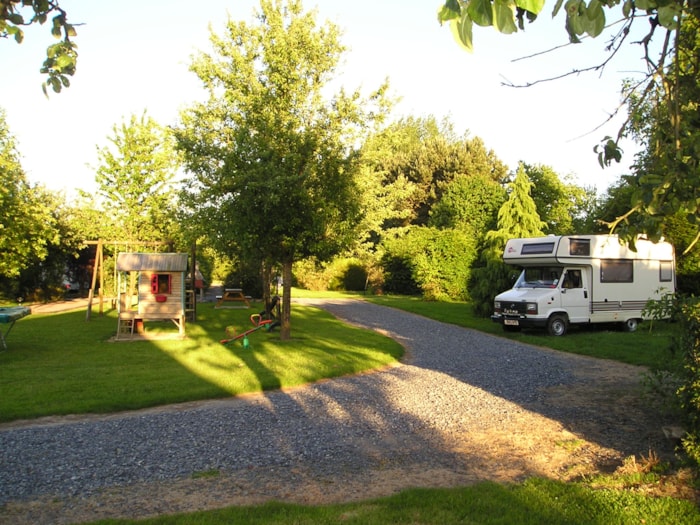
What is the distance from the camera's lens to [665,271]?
1970 centimetres

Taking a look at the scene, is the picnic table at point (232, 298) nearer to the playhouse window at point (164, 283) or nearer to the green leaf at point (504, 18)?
the playhouse window at point (164, 283)

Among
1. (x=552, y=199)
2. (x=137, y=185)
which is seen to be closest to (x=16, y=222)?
(x=137, y=185)

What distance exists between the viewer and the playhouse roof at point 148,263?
55.8ft

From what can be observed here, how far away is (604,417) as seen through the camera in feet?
26.1

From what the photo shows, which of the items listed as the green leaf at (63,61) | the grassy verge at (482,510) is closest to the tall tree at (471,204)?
the grassy verge at (482,510)

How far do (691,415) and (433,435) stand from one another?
2780 millimetres

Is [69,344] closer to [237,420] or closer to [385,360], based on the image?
[385,360]

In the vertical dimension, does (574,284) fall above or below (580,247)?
below

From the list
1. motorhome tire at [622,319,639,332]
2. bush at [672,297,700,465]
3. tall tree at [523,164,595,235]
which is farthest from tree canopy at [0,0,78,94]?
tall tree at [523,164,595,235]

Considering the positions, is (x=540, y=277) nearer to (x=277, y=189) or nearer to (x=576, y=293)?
(x=576, y=293)

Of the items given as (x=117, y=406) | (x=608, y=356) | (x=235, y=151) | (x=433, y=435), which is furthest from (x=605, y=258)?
(x=117, y=406)

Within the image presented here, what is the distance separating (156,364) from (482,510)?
9187 mm

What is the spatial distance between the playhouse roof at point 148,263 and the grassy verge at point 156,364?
2.01 metres

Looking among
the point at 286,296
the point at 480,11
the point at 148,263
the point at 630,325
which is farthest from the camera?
the point at 630,325
